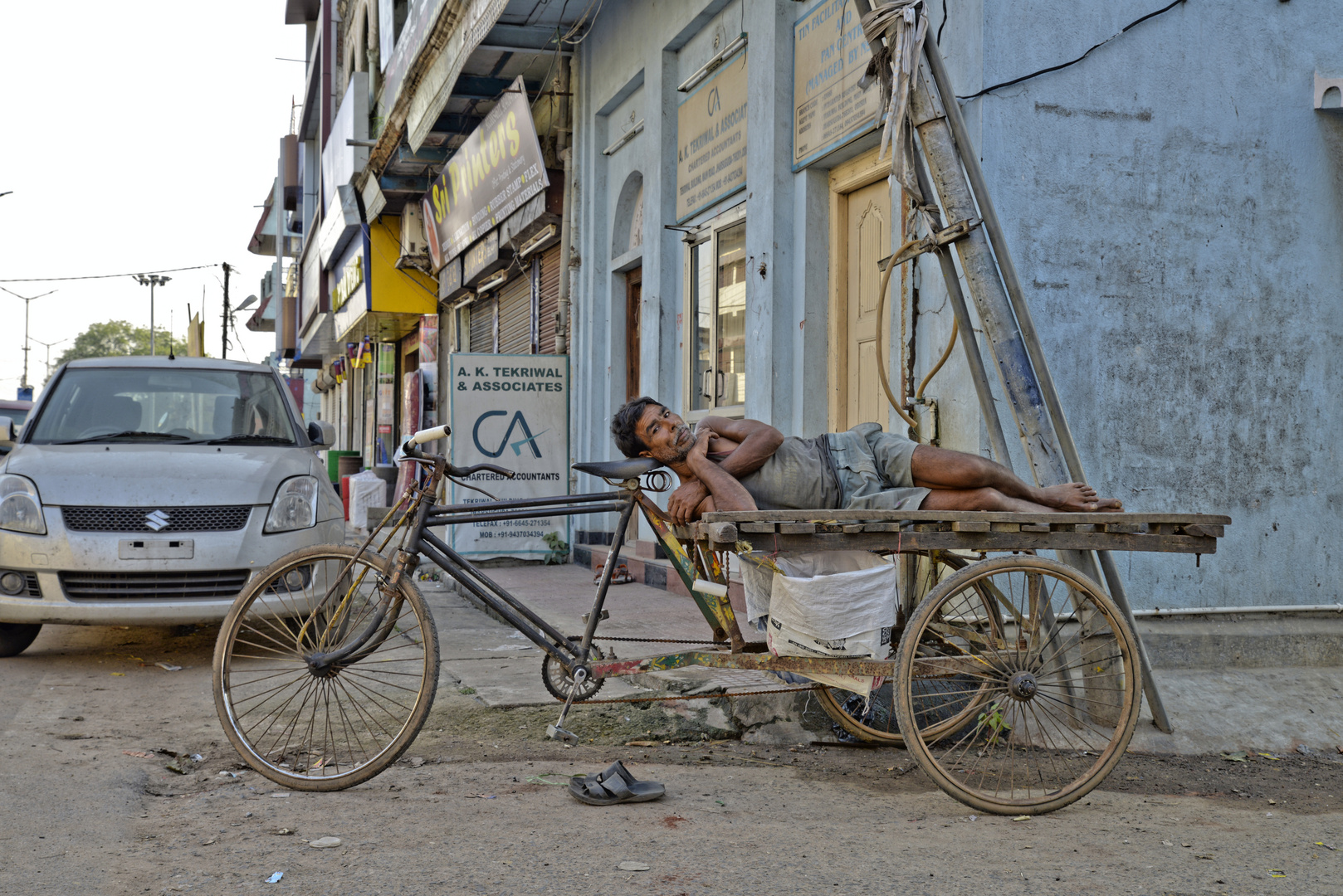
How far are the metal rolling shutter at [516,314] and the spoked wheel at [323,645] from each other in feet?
30.3

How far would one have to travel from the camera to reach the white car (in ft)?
18.7

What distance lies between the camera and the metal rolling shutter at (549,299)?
12.1 metres

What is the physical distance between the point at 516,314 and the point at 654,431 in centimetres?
1023

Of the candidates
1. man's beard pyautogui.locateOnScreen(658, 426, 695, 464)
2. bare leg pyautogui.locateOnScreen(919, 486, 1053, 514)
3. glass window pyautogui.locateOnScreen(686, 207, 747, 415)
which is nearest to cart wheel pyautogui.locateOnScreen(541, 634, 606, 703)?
man's beard pyautogui.locateOnScreen(658, 426, 695, 464)

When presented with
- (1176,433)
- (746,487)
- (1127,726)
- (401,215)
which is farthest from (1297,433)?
(401,215)

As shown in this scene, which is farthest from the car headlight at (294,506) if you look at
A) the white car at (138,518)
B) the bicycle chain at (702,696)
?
the bicycle chain at (702,696)

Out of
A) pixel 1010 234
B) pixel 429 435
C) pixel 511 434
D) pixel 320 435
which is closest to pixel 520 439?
pixel 511 434

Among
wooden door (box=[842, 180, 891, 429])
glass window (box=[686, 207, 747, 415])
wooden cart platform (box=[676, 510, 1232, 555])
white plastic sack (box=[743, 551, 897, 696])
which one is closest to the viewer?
wooden cart platform (box=[676, 510, 1232, 555])

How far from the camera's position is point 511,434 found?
10078 millimetres

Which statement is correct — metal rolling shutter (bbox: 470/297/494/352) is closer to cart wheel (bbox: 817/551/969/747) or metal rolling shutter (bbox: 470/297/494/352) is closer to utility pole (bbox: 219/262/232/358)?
cart wheel (bbox: 817/551/969/747)

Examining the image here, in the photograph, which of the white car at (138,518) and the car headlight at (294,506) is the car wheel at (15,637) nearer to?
the white car at (138,518)

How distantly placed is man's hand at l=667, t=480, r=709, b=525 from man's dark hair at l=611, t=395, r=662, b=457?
0.24m

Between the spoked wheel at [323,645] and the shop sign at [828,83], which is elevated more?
the shop sign at [828,83]

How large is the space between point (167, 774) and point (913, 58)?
149 inches
